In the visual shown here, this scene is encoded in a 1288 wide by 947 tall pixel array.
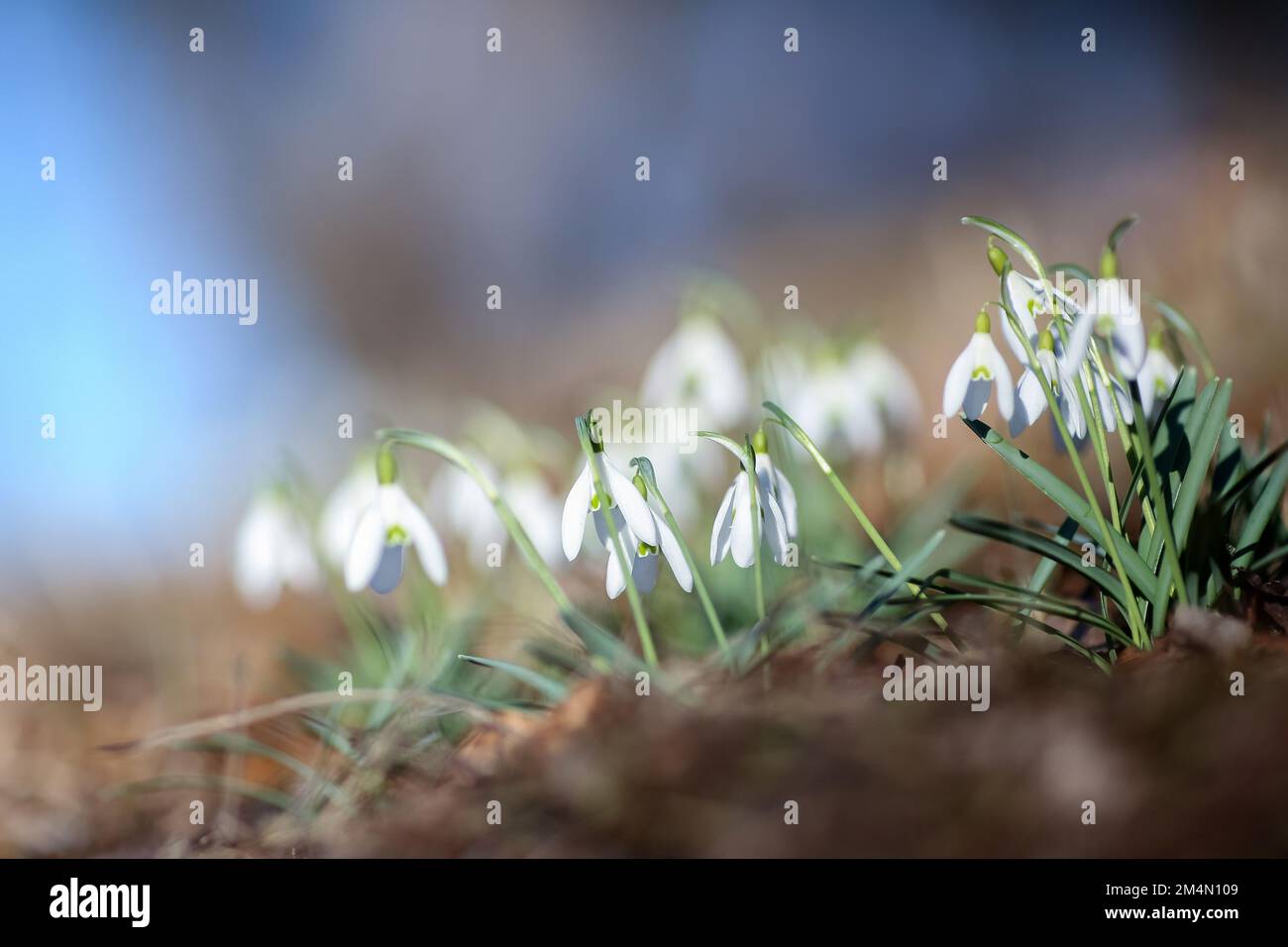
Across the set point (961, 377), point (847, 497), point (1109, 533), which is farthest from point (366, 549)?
point (1109, 533)

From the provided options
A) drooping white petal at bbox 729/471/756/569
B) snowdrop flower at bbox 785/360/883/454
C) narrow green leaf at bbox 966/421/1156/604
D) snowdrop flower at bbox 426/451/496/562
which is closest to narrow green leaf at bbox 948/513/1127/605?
narrow green leaf at bbox 966/421/1156/604

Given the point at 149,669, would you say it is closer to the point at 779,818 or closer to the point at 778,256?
the point at 779,818

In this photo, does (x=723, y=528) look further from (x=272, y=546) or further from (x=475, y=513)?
(x=272, y=546)

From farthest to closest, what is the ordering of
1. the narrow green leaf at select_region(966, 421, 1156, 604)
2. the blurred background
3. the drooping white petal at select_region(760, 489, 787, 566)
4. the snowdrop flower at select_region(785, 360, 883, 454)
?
1. the blurred background
2. the snowdrop flower at select_region(785, 360, 883, 454)
3. the drooping white petal at select_region(760, 489, 787, 566)
4. the narrow green leaf at select_region(966, 421, 1156, 604)

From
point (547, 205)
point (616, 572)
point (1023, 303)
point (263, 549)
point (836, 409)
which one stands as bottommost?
point (616, 572)

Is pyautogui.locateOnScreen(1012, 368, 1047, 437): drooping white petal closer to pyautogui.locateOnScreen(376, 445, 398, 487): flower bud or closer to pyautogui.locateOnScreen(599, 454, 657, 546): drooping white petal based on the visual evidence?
pyautogui.locateOnScreen(599, 454, 657, 546): drooping white petal

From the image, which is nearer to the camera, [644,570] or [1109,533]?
[1109,533]
